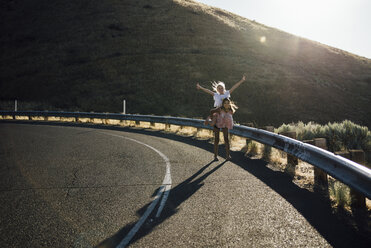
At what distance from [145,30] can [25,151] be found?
46000 millimetres

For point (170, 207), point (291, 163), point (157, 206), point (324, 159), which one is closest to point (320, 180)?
point (324, 159)

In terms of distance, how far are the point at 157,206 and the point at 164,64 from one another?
124ft

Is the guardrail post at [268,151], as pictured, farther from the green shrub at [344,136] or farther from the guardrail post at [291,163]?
the green shrub at [344,136]

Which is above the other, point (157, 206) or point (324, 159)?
point (324, 159)

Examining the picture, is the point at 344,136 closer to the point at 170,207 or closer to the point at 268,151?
the point at 268,151

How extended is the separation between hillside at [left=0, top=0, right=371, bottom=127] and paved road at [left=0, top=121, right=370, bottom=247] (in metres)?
18.0

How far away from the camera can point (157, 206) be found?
4.05 metres

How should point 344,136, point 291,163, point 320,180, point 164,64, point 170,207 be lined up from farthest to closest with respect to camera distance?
point 164,64 → point 344,136 → point 291,163 → point 320,180 → point 170,207

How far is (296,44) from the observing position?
178ft

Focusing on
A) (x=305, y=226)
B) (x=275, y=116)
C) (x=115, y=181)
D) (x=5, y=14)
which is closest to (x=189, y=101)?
(x=275, y=116)

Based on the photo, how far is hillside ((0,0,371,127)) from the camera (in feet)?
99.0

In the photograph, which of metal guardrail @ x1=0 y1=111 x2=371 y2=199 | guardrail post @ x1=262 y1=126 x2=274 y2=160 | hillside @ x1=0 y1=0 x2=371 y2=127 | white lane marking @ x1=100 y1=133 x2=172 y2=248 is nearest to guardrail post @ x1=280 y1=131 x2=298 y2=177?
metal guardrail @ x1=0 y1=111 x2=371 y2=199

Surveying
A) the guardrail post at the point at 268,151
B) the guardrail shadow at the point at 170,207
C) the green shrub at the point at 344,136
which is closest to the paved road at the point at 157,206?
the guardrail shadow at the point at 170,207

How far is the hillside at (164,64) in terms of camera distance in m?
30.2
